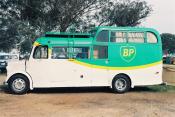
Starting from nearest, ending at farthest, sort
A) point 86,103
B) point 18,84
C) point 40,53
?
point 86,103 → point 18,84 → point 40,53

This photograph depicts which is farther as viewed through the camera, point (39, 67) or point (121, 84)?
point (121, 84)

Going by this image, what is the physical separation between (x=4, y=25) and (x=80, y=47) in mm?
17723

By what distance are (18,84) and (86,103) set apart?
3955mm

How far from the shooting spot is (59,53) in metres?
17.2

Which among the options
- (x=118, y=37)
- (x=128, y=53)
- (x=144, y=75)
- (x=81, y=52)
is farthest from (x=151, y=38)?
(x=81, y=52)

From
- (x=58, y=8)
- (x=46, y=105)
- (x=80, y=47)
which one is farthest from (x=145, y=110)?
(x=58, y=8)

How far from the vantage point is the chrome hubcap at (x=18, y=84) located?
1691 centimetres

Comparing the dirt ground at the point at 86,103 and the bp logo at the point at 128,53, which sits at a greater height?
the bp logo at the point at 128,53

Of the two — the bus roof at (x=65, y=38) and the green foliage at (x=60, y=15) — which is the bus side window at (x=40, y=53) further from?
the green foliage at (x=60, y=15)

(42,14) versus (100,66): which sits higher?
(42,14)

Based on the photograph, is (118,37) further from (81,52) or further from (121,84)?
(121,84)

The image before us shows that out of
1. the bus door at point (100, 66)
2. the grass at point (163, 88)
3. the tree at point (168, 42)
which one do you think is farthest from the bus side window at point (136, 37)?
the tree at point (168, 42)

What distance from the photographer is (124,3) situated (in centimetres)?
3366

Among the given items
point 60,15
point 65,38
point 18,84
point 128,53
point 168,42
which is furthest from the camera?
point 168,42
